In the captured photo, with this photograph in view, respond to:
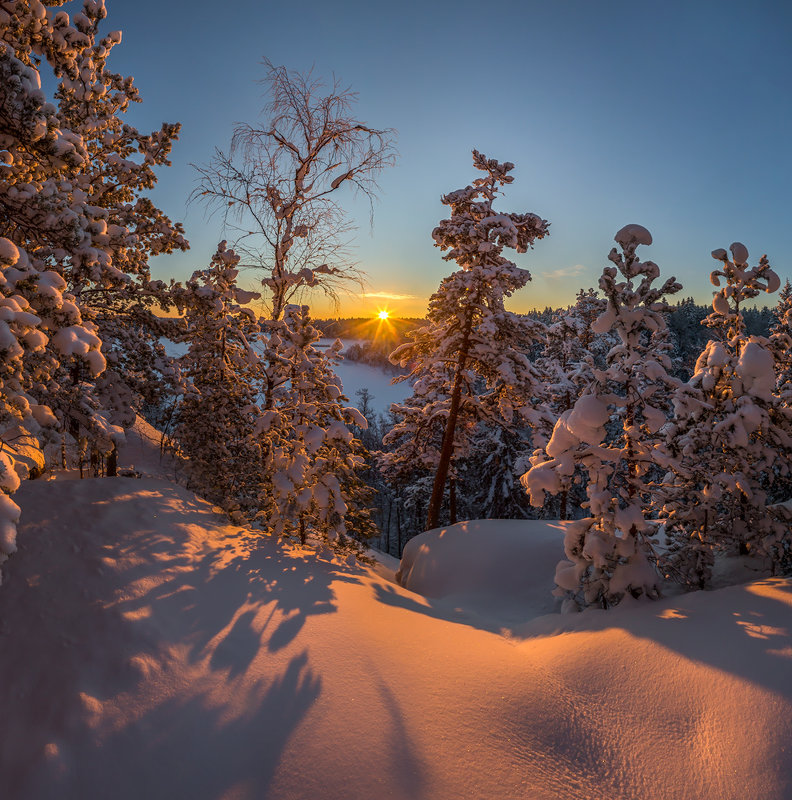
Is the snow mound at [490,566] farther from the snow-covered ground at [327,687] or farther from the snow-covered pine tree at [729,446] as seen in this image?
the snow-covered pine tree at [729,446]

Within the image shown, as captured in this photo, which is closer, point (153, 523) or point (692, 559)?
point (153, 523)

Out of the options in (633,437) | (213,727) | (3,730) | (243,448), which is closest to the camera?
(3,730)

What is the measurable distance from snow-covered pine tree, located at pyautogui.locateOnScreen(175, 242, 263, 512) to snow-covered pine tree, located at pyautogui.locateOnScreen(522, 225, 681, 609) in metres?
6.55

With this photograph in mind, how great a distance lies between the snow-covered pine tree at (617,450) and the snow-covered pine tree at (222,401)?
6.55 m

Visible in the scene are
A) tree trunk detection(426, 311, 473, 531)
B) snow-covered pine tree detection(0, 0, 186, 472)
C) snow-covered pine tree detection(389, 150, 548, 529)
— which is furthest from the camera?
tree trunk detection(426, 311, 473, 531)

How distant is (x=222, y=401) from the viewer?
9.62m

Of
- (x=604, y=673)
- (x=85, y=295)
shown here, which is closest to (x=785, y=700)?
(x=604, y=673)

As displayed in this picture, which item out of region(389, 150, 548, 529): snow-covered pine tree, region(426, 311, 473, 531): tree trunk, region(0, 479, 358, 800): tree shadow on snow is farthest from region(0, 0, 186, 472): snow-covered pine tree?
region(426, 311, 473, 531): tree trunk

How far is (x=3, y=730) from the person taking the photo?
319 centimetres

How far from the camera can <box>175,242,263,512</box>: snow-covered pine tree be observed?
31.1ft

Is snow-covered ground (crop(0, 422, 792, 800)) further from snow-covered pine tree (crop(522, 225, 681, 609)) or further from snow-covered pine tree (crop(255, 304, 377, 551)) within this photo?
snow-covered pine tree (crop(255, 304, 377, 551))

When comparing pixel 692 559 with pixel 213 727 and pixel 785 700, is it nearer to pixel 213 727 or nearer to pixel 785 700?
pixel 785 700

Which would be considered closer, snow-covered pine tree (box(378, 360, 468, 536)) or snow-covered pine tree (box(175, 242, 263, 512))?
snow-covered pine tree (box(175, 242, 263, 512))

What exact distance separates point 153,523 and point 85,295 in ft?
15.8
